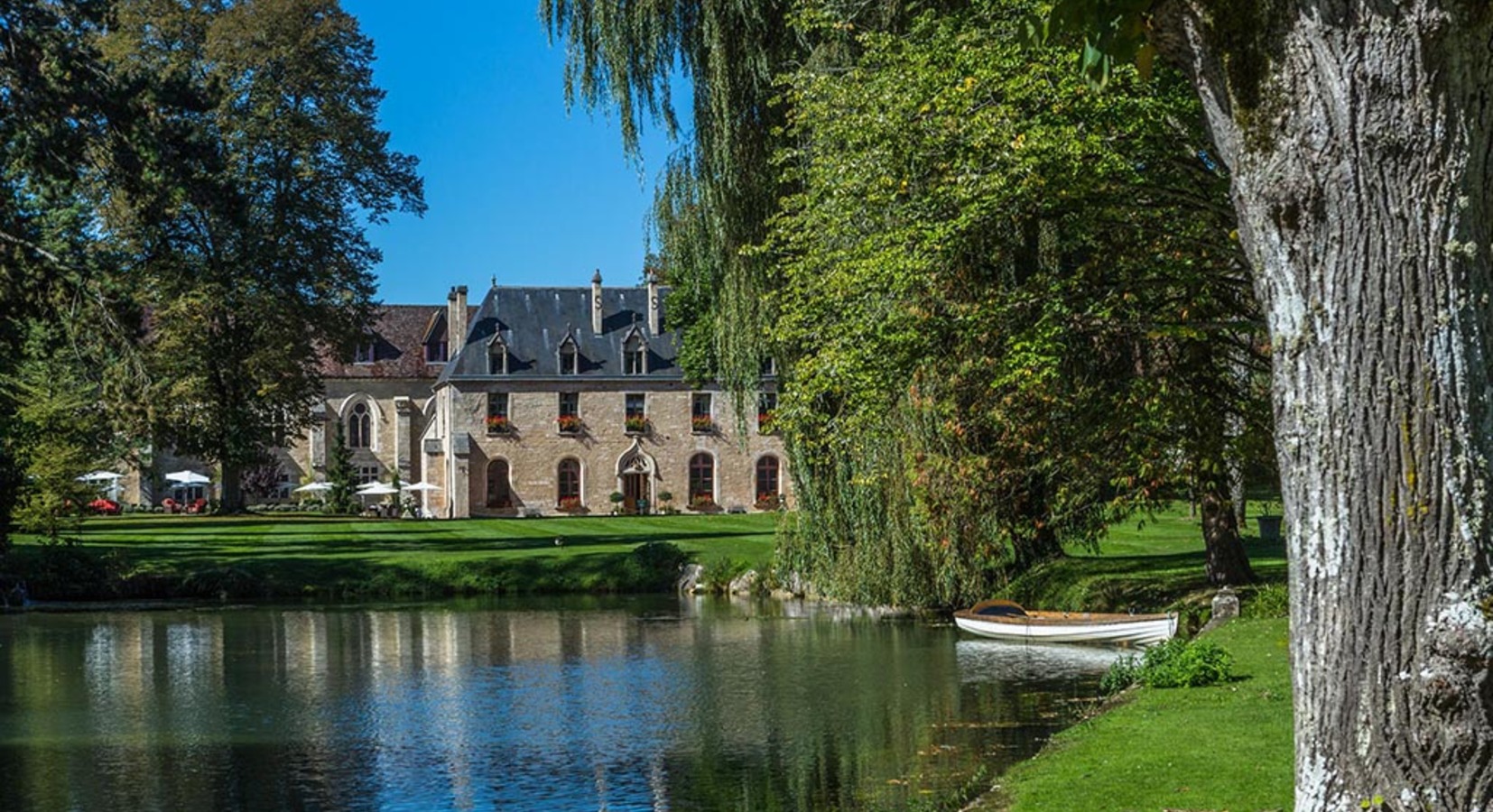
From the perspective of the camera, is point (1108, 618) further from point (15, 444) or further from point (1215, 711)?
point (15, 444)

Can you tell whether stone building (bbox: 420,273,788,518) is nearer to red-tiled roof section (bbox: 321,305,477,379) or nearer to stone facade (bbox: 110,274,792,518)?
stone facade (bbox: 110,274,792,518)

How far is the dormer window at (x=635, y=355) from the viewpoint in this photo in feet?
189

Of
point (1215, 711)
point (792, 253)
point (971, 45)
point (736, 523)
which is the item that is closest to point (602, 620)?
point (792, 253)

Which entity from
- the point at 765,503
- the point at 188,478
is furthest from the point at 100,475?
the point at 765,503

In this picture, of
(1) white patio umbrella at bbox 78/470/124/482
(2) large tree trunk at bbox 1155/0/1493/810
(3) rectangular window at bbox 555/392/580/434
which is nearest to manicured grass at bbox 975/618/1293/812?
(2) large tree trunk at bbox 1155/0/1493/810

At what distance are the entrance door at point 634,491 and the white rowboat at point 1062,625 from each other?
37.6m

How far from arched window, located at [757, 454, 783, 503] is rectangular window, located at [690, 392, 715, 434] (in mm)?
2251

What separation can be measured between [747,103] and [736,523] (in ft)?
88.2

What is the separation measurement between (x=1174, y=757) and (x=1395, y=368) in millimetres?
5673

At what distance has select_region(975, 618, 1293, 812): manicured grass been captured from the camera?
28.2 ft

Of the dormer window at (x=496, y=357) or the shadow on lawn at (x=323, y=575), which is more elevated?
the dormer window at (x=496, y=357)

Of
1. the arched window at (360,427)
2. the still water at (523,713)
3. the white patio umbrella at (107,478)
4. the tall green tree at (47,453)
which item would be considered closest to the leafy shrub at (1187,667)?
the still water at (523,713)

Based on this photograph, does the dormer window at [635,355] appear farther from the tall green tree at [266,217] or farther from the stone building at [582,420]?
the tall green tree at [266,217]

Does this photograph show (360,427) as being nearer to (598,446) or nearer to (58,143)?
(598,446)
